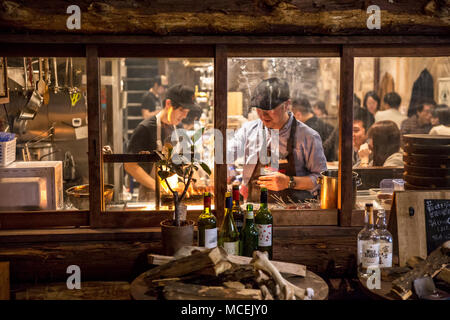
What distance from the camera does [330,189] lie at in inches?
151

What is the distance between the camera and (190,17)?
3398 mm

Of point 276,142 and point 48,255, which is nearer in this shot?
point 48,255

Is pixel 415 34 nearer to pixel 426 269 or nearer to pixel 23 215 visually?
pixel 426 269

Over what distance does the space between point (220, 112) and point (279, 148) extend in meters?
1.14

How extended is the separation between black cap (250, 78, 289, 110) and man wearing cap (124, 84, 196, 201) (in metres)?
0.78

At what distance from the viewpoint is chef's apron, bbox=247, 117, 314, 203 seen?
13.4 ft

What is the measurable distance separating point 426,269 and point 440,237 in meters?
0.55

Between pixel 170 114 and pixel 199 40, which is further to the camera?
pixel 170 114

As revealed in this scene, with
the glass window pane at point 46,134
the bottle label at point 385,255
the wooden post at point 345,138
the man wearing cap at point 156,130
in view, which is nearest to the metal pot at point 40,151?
the glass window pane at point 46,134

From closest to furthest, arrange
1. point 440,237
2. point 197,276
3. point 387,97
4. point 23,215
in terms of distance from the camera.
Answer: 1. point 197,276
2. point 440,237
3. point 23,215
4. point 387,97

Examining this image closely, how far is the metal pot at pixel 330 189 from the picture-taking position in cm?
381

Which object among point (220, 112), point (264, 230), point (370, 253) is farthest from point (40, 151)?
point (370, 253)

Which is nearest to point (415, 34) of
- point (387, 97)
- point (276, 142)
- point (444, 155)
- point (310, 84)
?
point (444, 155)

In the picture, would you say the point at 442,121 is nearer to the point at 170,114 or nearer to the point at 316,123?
the point at 316,123
